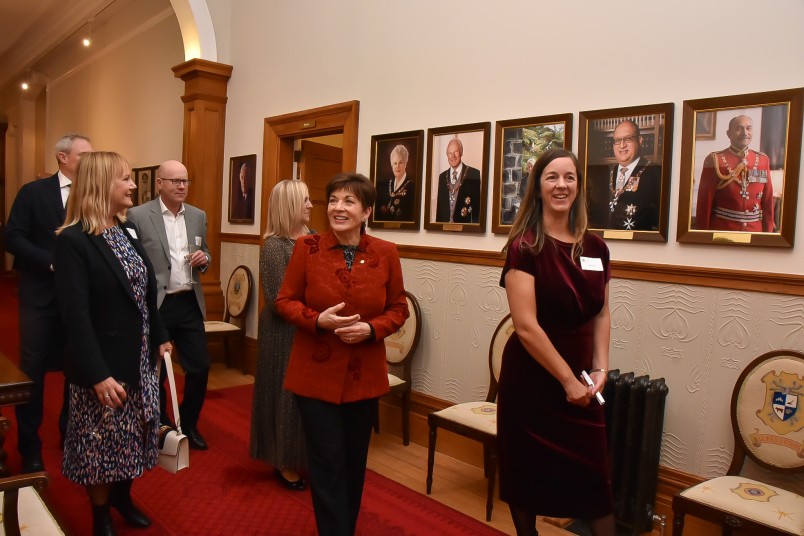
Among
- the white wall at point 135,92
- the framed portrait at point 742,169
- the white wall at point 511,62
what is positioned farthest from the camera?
the white wall at point 135,92

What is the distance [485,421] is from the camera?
330 cm

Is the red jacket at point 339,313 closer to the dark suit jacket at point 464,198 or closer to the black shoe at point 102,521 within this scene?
the black shoe at point 102,521

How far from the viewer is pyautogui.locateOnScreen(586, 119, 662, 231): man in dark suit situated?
3.17 meters

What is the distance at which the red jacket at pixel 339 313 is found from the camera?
7.45 feet

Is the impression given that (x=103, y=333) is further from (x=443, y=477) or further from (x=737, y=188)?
(x=737, y=188)

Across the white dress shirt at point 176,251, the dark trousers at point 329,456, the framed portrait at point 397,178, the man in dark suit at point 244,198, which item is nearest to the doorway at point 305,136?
the man in dark suit at point 244,198

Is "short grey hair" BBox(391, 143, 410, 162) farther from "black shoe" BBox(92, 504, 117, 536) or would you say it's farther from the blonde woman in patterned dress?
"black shoe" BBox(92, 504, 117, 536)

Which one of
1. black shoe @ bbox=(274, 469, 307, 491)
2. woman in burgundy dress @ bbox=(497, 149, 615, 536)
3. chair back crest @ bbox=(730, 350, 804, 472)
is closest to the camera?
woman in burgundy dress @ bbox=(497, 149, 615, 536)

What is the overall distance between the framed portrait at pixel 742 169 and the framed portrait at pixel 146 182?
250 inches

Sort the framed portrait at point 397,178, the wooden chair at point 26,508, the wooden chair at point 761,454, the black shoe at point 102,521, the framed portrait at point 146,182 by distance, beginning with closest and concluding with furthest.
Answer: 1. the wooden chair at point 26,508
2. the wooden chair at point 761,454
3. the black shoe at point 102,521
4. the framed portrait at point 397,178
5. the framed portrait at point 146,182

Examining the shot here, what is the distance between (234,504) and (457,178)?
2.43 m

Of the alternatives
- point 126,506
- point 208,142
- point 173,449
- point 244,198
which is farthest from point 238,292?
point 173,449

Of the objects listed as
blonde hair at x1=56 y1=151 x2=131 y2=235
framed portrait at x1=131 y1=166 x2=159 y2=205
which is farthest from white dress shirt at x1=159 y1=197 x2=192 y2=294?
framed portrait at x1=131 y1=166 x2=159 y2=205

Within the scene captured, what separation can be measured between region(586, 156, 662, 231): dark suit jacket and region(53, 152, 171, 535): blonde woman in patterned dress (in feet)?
7.64
